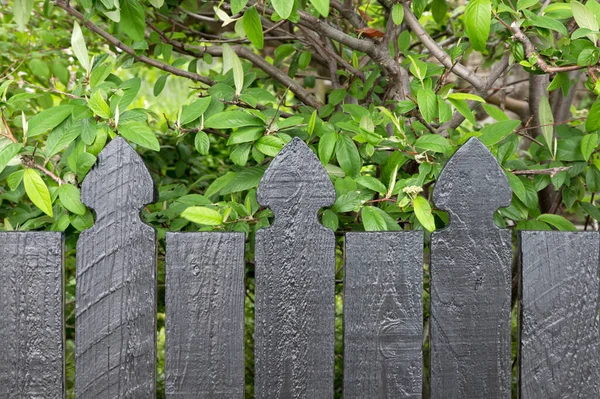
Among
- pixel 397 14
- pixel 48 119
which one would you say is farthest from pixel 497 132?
pixel 48 119

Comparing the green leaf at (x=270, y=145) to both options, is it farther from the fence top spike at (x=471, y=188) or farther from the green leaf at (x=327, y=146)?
the fence top spike at (x=471, y=188)

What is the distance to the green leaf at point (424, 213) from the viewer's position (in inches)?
55.9

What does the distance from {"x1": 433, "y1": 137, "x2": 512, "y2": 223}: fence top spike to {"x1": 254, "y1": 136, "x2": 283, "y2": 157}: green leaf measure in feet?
1.26

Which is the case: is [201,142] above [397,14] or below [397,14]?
below

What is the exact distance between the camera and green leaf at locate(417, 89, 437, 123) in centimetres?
158

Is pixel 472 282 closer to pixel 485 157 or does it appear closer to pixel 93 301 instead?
pixel 485 157

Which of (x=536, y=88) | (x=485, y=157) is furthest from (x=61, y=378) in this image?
(x=536, y=88)

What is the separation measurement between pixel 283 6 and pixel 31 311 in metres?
0.86

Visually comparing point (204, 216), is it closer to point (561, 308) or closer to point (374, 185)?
point (374, 185)

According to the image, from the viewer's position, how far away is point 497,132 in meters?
1.65

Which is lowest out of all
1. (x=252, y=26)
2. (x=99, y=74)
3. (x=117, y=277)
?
(x=117, y=277)

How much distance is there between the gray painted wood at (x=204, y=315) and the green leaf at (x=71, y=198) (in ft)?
0.69

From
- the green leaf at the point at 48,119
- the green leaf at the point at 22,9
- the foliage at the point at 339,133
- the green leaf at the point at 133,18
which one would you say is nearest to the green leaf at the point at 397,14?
the foliage at the point at 339,133

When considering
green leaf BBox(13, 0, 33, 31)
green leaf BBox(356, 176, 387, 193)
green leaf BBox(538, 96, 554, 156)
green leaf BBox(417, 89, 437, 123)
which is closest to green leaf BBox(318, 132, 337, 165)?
green leaf BBox(356, 176, 387, 193)
